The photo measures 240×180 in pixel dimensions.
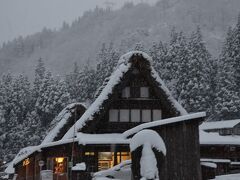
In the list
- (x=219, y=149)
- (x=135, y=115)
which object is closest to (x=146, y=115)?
(x=135, y=115)

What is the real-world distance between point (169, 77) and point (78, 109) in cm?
2906

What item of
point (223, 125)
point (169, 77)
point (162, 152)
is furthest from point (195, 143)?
point (169, 77)

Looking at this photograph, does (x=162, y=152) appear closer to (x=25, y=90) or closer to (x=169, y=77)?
(x=169, y=77)

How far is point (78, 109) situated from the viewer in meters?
37.2

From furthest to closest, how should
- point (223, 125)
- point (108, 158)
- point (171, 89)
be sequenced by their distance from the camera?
point (171, 89) → point (223, 125) → point (108, 158)

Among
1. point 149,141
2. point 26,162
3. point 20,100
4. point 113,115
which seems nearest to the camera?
point 149,141

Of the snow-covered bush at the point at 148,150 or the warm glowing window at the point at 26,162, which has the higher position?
the snow-covered bush at the point at 148,150

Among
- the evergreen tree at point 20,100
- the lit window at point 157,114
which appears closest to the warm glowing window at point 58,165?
the lit window at point 157,114

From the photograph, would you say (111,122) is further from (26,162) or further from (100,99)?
(26,162)

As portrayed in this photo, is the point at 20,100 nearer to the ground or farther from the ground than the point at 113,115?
farther from the ground

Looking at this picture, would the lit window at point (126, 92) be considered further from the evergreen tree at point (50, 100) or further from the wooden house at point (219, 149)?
the evergreen tree at point (50, 100)

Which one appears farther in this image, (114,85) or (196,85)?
(196,85)

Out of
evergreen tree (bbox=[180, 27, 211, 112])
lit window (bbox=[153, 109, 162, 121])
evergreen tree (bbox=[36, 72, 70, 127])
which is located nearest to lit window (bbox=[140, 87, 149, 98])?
lit window (bbox=[153, 109, 162, 121])

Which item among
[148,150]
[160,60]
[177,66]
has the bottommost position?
[148,150]
